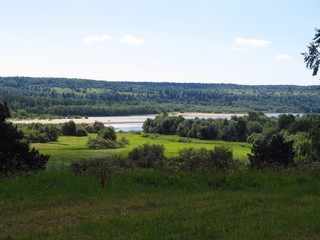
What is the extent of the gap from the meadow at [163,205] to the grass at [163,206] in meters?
Answer: 0.02

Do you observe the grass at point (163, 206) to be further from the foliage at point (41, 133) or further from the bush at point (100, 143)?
the foliage at point (41, 133)

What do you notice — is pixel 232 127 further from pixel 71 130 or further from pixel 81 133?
pixel 71 130

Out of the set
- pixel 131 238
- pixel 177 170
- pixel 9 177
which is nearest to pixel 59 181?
pixel 9 177

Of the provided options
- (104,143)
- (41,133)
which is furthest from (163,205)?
(41,133)

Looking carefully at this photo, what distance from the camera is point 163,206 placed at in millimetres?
9586

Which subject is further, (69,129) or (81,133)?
(69,129)

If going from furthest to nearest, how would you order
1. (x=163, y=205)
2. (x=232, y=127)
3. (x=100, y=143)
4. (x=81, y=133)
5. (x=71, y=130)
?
(x=71, y=130) → (x=81, y=133) → (x=232, y=127) → (x=100, y=143) → (x=163, y=205)

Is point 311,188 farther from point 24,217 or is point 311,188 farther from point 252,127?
point 252,127

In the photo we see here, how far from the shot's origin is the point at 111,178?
480 inches

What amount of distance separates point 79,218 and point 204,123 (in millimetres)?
113853

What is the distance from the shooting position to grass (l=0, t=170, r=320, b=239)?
7.36 m

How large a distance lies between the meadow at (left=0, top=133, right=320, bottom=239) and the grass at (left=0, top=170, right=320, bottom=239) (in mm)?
17

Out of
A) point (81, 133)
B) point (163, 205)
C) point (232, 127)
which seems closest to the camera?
point (163, 205)

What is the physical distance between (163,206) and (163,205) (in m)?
0.11
